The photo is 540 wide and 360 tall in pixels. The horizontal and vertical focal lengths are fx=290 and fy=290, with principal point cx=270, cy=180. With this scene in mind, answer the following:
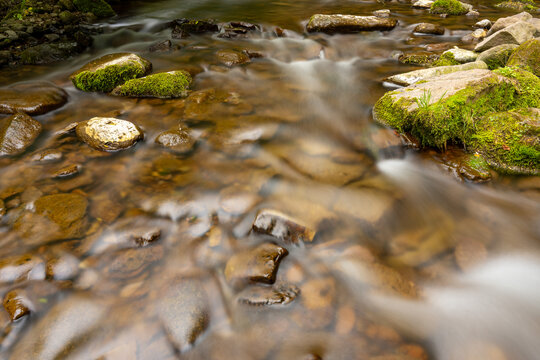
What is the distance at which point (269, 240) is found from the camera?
2990 mm

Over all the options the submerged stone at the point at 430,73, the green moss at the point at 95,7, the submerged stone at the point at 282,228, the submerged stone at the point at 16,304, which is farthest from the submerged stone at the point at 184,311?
the green moss at the point at 95,7

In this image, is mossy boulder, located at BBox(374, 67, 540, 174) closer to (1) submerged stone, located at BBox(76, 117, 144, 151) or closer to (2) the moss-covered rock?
(2) the moss-covered rock

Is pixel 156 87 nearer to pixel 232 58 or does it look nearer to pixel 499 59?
pixel 232 58

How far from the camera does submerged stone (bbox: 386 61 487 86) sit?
525 cm

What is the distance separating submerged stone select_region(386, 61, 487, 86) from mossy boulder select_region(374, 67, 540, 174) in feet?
3.43

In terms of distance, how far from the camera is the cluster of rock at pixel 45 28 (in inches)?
302

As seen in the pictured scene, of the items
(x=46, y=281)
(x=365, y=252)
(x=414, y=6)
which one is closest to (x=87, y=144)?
(x=46, y=281)

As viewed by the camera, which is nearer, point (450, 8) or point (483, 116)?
point (483, 116)

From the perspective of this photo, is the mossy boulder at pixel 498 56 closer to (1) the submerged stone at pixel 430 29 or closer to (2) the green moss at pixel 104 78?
(1) the submerged stone at pixel 430 29

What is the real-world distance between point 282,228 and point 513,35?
6.71 m

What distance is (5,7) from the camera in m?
11.2

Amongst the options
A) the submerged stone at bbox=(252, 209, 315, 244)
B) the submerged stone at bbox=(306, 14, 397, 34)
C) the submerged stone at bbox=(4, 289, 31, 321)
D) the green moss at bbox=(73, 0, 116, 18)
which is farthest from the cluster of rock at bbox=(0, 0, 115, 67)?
the submerged stone at bbox=(252, 209, 315, 244)

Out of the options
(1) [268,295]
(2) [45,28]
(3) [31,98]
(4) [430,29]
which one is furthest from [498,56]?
(2) [45,28]

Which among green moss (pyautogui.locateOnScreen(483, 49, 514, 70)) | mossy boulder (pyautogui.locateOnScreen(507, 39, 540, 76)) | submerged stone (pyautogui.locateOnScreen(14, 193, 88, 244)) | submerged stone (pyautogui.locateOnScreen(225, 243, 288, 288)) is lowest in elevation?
submerged stone (pyautogui.locateOnScreen(225, 243, 288, 288))
